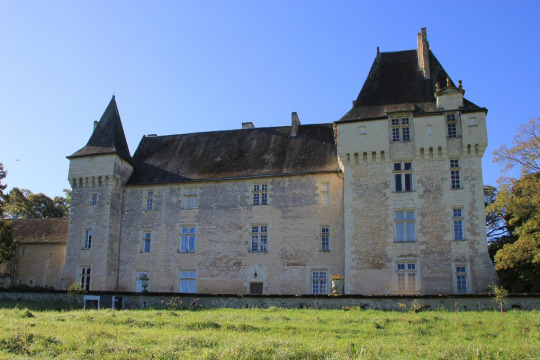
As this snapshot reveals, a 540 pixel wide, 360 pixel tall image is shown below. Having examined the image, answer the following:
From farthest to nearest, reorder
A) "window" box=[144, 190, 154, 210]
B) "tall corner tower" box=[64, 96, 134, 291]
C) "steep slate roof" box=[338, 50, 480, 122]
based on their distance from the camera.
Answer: "window" box=[144, 190, 154, 210] → "tall corner tower" box=[64, 96, 134, 291] → "steep slate roof" box=[338, 50, 480, 122]

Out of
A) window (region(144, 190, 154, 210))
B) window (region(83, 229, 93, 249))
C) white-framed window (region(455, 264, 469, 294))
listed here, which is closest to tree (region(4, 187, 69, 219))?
window (region(83, 229, 93, 249))

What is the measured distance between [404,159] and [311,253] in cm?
628

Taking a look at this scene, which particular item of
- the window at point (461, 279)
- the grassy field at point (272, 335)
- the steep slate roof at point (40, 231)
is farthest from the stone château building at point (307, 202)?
the grassy field at point (272, 335)

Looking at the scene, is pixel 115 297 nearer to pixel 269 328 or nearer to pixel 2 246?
pixel 269 328

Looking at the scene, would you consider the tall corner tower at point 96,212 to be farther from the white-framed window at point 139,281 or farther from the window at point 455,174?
the window at point 455,174

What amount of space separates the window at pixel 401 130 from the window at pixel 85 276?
674 inches

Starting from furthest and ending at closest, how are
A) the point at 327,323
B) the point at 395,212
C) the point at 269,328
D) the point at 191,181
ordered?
the point at 191,181 → the point at 395,212 → the point at 327,323 → the point at 269,328

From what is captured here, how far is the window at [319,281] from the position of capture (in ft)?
88.6

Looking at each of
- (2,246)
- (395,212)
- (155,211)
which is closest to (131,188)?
(155,211)

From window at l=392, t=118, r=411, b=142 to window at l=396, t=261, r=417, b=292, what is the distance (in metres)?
5.87

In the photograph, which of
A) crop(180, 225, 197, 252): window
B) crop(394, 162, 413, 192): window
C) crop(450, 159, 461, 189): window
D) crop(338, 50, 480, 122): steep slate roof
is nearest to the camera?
crop(450, 159, 461, 189): window

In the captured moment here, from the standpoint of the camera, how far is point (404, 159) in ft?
87.1

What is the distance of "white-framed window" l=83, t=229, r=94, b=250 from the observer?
99.6ft

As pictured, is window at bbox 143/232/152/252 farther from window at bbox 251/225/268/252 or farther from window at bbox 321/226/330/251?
window at bbox 321/226/330/251
